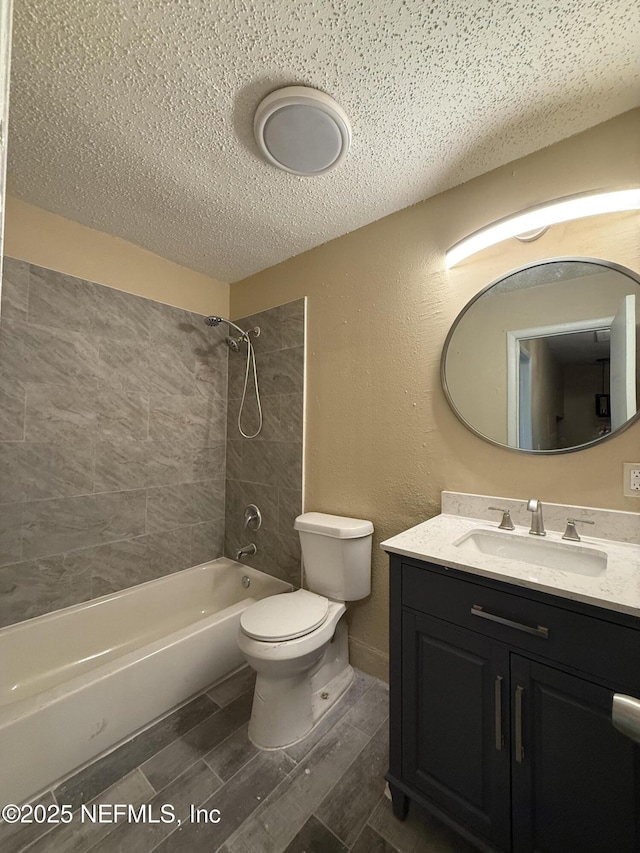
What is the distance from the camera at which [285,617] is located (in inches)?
56.9

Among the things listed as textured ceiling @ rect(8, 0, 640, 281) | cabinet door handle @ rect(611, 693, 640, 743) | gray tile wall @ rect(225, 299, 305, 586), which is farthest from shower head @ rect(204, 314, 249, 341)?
cabinet door handle @ rect(611, 693, 640, 743)

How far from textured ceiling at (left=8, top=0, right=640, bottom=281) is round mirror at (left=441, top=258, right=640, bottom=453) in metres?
0.54

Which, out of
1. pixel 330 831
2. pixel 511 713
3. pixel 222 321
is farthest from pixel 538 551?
pixel 222 321

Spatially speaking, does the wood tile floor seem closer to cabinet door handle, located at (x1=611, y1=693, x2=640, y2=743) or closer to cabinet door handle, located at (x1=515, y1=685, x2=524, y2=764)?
cabinet door handle, located at (x1=515, y1=685, x2=524, y2=764)

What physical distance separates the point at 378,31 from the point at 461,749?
6.66 ft

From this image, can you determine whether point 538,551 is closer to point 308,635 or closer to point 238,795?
point 308,635

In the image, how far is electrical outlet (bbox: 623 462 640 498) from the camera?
115 centimetres

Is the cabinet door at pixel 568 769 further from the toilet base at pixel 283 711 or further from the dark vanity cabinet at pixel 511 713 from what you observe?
the toilet base at pixel 283 711

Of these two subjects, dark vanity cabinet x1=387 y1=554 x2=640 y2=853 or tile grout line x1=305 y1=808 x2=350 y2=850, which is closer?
dark vanity cabinet x1=387 y1=554 x2=640 y2=853

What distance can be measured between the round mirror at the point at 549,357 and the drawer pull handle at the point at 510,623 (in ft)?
2.15

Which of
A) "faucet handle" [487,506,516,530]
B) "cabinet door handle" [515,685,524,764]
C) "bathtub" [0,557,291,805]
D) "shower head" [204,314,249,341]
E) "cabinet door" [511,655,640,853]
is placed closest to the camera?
"cabinet door" [511,655,640,853]

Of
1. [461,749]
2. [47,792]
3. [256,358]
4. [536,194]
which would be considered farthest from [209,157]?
[47,792]

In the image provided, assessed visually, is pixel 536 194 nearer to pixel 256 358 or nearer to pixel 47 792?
pixel 256 358

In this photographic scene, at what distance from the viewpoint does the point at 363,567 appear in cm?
166
